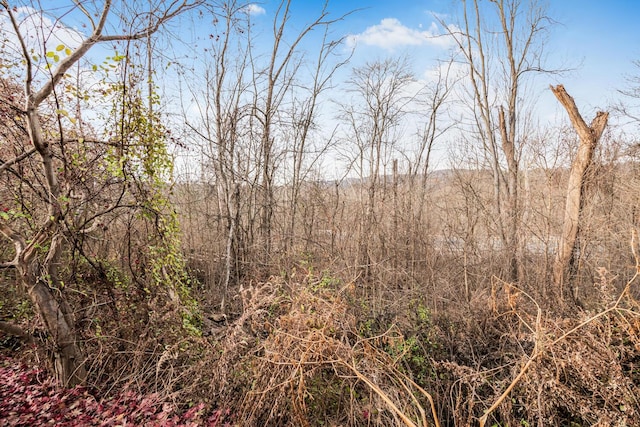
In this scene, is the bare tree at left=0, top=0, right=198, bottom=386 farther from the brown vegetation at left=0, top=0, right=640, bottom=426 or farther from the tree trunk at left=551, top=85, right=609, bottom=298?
the tree trunk at left=551, top=85, right=609, bottom=298

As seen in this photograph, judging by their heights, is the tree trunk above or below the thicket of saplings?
above

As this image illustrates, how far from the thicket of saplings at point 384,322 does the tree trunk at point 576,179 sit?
0.15 meters

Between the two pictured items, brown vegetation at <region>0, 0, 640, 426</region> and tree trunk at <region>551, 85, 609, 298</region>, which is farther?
tree trunk at <region>551, 85, 609, 298</region>

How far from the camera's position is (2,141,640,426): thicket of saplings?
2.81 meters

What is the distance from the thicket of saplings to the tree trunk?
147mm

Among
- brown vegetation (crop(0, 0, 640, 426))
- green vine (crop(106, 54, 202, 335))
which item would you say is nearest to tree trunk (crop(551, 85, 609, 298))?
brown vegetation (crop(0, 0, 640, 426))

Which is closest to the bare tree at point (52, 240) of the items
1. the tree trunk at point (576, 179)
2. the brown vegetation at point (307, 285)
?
the brown vegetation at point (307, 285)

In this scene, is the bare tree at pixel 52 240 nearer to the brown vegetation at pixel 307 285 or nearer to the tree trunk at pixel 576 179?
the brown vegetation at pixel 307 285

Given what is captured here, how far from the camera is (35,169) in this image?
3137 millimetres

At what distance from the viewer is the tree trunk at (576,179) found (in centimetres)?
504

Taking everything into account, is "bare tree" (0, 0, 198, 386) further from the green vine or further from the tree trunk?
the tree trunk

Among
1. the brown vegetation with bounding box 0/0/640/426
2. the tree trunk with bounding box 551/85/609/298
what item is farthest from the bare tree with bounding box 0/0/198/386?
the tree trunk with bounding box 551/85/609/298

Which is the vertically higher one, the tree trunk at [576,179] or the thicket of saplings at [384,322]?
the tree trunk at [576,179]

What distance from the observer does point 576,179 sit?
17.7 ft
